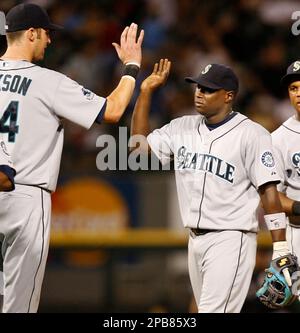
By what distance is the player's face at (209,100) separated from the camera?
6.19 meters

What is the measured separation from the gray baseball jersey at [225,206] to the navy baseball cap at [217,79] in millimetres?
252

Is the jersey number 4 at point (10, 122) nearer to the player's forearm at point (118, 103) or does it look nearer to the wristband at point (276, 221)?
the player's forearm at point (118, 103)

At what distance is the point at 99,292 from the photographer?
10.2m

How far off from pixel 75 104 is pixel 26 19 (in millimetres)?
593

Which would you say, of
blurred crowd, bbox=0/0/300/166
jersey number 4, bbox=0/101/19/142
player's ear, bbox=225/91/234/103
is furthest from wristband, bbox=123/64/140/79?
blurred crowd, bbox=0/0/300/166

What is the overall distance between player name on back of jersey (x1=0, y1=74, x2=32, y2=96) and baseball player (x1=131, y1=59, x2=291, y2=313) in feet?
3.58

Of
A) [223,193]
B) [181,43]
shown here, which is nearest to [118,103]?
[223,193]

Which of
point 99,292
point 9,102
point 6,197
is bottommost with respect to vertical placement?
point 99,292

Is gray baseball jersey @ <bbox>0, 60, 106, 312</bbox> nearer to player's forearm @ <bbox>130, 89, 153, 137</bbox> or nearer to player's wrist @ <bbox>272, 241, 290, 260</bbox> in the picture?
player's forearm @ <bbox>130, 89, 153, 137</bbox>

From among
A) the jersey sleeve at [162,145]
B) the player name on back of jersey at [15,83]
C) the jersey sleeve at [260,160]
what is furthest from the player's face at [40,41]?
the jersey sleeve at [260,160]

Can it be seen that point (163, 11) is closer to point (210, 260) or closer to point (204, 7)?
point (204, 7)

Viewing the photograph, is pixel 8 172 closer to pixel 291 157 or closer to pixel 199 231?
pixel 199 231

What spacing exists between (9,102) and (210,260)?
154 cm
